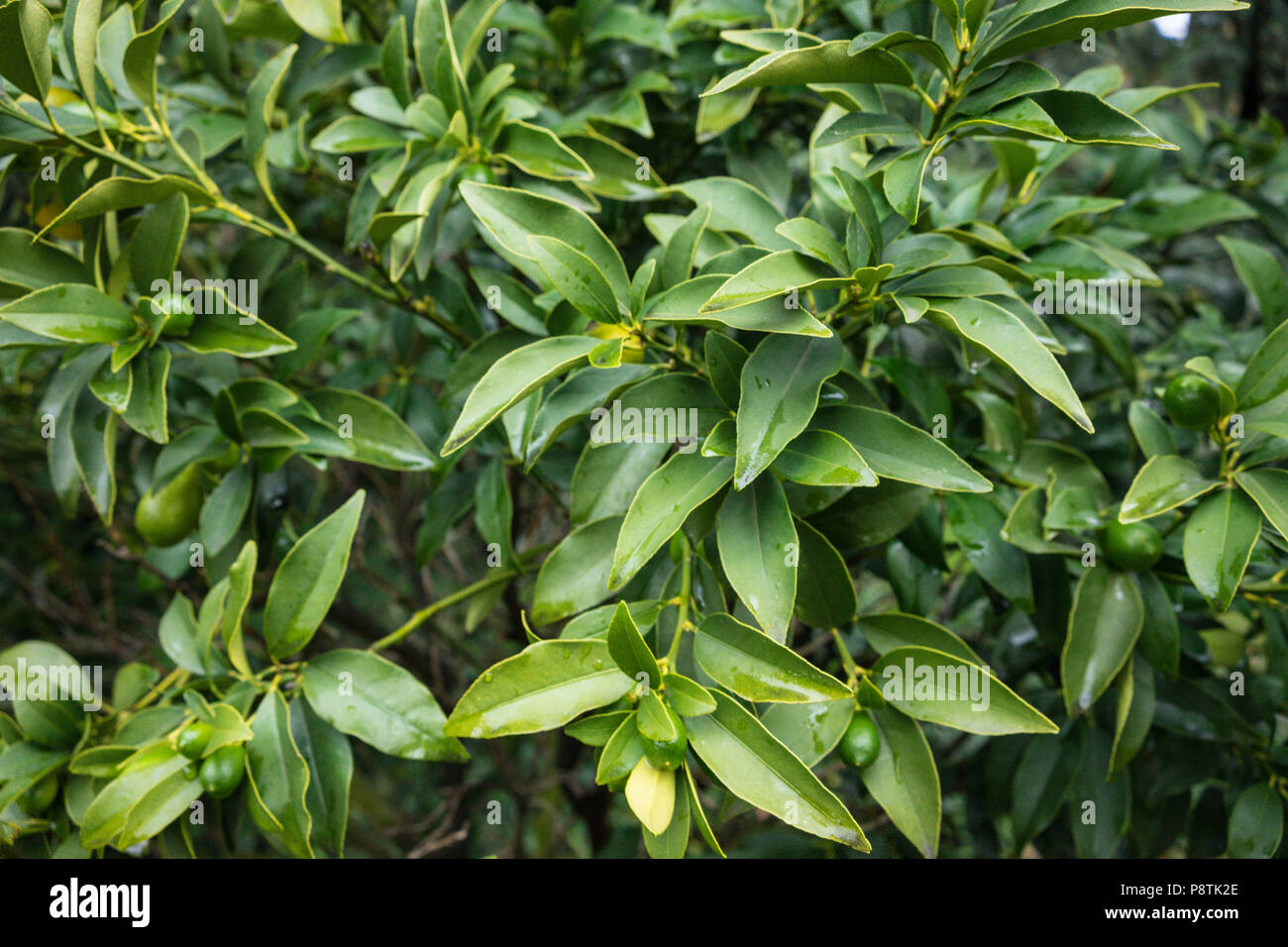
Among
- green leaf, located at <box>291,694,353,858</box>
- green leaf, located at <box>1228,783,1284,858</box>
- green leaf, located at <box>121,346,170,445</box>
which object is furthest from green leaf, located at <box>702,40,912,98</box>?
green leaf, located at <box>1228,783,1284,858</box>

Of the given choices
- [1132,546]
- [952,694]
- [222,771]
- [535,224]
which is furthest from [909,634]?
[222,771]

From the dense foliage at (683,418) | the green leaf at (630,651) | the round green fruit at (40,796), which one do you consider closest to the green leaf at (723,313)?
the dense foliage at (683,418)

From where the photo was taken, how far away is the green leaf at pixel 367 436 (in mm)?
895

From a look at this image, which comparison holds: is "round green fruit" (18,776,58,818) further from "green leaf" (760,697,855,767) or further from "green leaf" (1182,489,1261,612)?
"green leaf" (1182,489,1261,612)

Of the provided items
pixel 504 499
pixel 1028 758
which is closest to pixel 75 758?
pixel 504 499

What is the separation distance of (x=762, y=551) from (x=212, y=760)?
532mm

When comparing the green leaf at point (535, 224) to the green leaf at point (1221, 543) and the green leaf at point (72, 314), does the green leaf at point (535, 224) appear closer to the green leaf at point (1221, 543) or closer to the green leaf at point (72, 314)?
the green leaf at point (72, 314)

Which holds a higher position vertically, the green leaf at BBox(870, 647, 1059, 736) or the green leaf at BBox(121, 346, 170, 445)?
the green leaf at BBox(121, 346, 170, 445)

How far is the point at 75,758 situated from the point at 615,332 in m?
0.71

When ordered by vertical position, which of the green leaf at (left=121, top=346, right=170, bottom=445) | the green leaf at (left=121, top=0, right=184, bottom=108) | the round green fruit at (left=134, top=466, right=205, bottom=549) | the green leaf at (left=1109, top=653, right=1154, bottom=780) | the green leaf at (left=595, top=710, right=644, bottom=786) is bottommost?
the green leaf at (left=1109, top=653, right=1154, bottom=780)

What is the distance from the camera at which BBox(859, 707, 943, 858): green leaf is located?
2.46 ft

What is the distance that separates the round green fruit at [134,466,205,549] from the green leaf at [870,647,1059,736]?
77cm
